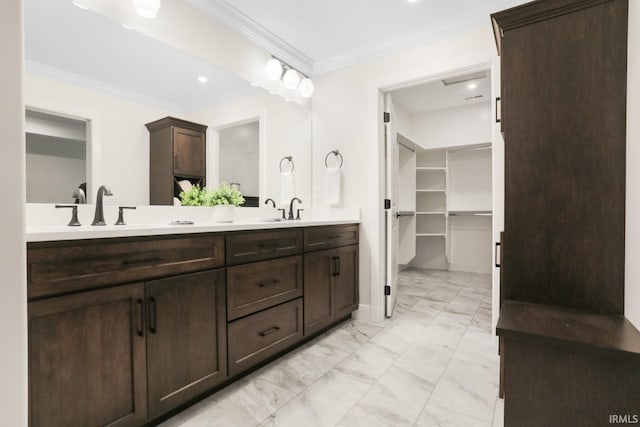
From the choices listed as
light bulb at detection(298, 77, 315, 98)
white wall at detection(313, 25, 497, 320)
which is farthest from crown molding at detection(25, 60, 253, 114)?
white wall at detection(313, 25, 497, 320)

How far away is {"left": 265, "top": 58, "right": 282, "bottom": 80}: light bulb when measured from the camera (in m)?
2.68

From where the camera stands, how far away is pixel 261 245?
189cm

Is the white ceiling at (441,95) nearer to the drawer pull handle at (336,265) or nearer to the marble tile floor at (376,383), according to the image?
the drawer pull handle at (336,265)

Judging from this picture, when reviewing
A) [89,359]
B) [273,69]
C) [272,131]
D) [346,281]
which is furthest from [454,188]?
[89,359]

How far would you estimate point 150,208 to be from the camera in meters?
1.95

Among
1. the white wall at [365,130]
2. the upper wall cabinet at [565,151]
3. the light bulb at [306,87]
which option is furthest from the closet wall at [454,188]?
the upper wall cabinet at [565,151]

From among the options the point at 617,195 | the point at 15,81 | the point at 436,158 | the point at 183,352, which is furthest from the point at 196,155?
the point at 436,158

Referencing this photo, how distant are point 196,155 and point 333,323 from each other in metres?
1.71

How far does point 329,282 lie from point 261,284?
77 centimetres

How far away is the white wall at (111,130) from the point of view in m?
1.59

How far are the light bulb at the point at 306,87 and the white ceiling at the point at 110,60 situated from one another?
86cm

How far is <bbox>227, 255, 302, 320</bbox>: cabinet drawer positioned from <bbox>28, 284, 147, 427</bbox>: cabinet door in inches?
19.4

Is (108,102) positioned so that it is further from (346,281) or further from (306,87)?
(346,281)

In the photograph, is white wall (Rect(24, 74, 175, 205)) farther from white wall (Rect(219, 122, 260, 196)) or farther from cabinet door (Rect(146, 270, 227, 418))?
cabinet door (Rect(146, 270, 227, 418))
